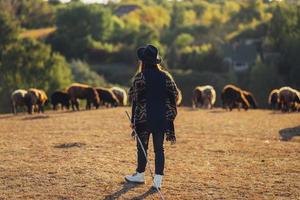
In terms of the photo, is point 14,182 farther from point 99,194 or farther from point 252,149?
point 252,149

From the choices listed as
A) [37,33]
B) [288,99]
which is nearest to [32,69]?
[37,33]

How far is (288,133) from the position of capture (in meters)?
18.3

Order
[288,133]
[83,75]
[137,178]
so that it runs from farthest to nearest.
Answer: [83,75] < [288,133] < [137,178]

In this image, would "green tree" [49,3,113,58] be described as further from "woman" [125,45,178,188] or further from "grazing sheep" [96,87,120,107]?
"woman" [125,45,178,188]

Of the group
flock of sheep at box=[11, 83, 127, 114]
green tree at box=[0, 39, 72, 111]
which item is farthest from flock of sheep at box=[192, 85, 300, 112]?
green tree at box=[0, 39, 72, 111]

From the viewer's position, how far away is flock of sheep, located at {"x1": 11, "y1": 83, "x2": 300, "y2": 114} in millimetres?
28078

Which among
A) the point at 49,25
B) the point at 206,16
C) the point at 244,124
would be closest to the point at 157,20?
the point at 206,16

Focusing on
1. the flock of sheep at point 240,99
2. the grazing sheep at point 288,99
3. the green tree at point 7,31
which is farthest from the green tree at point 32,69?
the grazing sheep at point 288,99

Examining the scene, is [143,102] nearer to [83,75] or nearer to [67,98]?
[67,98]

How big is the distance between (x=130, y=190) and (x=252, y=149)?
557 centimetres

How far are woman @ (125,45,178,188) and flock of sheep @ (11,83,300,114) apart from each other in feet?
60.1

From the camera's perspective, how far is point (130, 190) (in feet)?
31.4

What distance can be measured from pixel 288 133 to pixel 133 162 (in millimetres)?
7649

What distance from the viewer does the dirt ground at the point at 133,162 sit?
9.63 m
